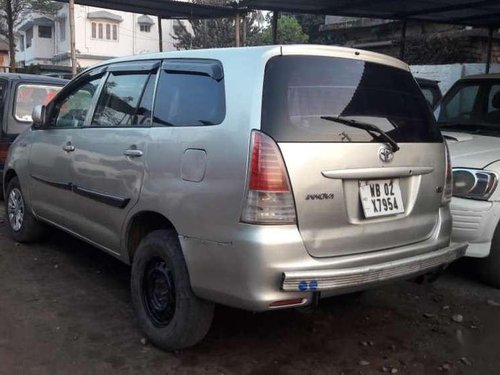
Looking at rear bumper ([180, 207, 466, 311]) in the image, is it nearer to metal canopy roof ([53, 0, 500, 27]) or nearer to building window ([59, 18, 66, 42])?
metal canopy roof ([53, 0, 500, 27])

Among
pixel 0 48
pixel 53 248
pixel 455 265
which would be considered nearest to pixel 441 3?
pixel 455 265

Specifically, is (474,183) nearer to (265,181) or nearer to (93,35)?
(265,181)

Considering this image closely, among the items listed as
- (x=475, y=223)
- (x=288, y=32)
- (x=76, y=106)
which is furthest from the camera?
(x=288, y=32)

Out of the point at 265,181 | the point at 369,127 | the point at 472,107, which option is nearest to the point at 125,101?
the point at 265,181

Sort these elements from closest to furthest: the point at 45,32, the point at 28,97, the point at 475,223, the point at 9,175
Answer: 1. the point at 475,223
2. the point at 9,175
3. the point at 28,97
4. the point at 45,32

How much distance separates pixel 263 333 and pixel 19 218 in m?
3.03

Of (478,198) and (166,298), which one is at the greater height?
(478,198)

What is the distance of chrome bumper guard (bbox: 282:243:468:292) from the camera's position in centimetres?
282

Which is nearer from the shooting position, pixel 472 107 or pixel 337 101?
pixel 337 101

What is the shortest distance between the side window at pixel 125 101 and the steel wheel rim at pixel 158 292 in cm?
90

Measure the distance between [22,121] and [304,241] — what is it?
5236 mm

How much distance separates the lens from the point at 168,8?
36.5 feet

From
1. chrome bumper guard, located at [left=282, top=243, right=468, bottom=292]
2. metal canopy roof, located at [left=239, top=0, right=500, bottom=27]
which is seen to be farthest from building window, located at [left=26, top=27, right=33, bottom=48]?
chrome bumper guard, located at [left=282, top=243, right=468, bottom=292]

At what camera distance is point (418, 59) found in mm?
15359
